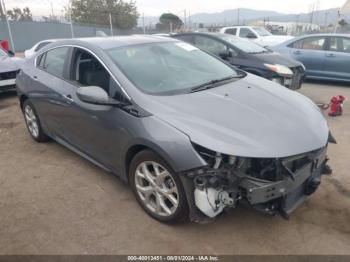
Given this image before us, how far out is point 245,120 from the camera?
2730 millimetres

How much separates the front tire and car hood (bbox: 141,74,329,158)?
1.27ft

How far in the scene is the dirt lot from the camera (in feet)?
9.07

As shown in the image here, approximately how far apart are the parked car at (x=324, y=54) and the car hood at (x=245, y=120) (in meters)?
6.57

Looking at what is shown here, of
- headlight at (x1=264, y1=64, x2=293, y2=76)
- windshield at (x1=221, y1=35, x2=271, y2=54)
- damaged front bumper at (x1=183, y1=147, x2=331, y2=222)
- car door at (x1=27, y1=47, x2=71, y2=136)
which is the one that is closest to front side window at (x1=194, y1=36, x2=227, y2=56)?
windshield at (x1=221, y1=35, x2=271, y2=54)

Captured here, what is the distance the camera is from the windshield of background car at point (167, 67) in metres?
3.19

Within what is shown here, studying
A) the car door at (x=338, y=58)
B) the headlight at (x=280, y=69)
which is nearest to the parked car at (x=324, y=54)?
the car door at (x=338, y=58)

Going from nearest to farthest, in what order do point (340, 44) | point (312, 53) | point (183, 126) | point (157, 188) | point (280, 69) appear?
point (183, 126), point (157, 188), point (280, 69), point (340, 44), point (312, 53)

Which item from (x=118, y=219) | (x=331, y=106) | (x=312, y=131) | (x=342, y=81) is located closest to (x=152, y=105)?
(x=118, y=219)

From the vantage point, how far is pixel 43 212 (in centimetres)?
329

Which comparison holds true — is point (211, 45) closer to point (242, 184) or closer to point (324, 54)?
point (324, 54)

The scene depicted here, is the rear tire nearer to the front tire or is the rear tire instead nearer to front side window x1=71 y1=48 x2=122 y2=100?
front side window x1=71 y1=48 x2=122 y2=100

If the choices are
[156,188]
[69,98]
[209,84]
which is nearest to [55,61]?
[69,98]

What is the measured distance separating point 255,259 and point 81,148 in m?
2.27

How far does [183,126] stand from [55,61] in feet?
7.76
